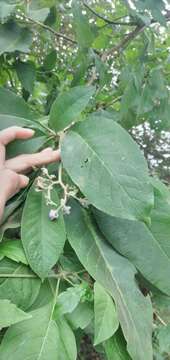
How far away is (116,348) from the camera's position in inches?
19.1

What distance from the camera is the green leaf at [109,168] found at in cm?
49

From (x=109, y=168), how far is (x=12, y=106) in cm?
21

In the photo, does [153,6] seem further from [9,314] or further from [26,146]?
[9,314]

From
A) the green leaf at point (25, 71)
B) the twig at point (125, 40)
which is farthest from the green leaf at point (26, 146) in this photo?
the twig at point (125, 40)

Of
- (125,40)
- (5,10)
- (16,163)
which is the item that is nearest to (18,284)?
(16,163)

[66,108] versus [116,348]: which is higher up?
[66,108]

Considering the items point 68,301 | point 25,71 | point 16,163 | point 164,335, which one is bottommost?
point 164,335

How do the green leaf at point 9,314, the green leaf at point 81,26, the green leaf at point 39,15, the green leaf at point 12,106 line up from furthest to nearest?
the green leaf at point 81,26 → the green leaf at point 39,15 → the green leaf at point 12,106 → the green leaf at point 9,314

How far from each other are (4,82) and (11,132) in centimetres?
57

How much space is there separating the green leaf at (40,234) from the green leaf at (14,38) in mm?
348

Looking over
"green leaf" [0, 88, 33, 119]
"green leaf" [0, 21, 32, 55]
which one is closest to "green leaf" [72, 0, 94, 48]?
"green leaf" [0, 21, 32, 55]

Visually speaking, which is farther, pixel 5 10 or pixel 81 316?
pixel 5 10

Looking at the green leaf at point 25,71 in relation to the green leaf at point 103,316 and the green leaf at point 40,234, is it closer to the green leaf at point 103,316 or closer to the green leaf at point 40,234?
the green leaf at point 40,234

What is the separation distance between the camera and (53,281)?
20.3 inches
